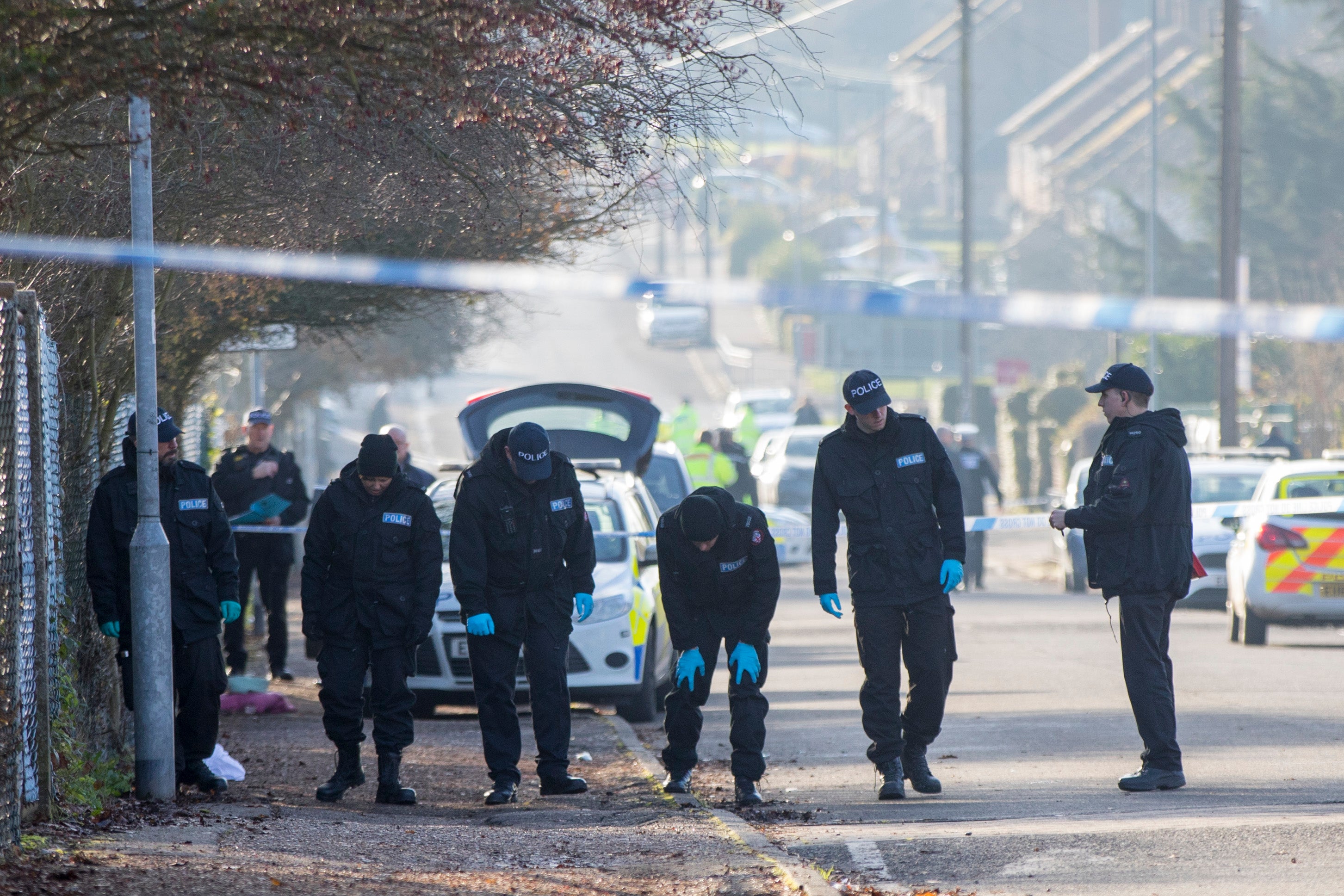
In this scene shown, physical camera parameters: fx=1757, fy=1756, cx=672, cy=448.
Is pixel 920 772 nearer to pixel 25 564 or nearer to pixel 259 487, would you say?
pixel 25 564

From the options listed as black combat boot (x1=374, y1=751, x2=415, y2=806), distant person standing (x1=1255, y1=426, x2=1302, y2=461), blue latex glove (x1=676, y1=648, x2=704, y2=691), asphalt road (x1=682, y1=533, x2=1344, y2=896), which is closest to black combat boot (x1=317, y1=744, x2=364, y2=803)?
black combat boot (x1=374, y1=751, x2=415, y2=806)

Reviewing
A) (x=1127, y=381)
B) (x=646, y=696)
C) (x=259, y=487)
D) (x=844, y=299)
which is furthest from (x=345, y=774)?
(x=259, y=487)

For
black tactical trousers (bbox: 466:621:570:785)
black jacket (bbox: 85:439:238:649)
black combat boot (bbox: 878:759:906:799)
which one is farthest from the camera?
black tactical trousers (bbox: 466:621:570:785)

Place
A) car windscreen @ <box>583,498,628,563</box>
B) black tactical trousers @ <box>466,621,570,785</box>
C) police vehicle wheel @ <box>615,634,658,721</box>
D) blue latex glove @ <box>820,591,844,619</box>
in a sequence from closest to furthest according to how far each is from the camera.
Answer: blue latex glove @ <box>820,591,844,619</box> < black tactical trousers @ <box>466,621,570,785</box> < police vehicle wheel @ <box>615,634,658,721</box> < car windscreen @ <box>583,498,628,563</box>

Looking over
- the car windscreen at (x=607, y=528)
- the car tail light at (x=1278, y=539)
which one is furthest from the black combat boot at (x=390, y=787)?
the car tail light at (x=1278, y=539)

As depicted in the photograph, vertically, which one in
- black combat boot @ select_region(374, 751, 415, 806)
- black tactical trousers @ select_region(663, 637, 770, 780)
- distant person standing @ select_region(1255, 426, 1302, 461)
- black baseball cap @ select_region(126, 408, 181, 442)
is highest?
distant person standing @ select_region(1255, 426, 1302, 461)

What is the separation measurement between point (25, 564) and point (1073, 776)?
473 cm

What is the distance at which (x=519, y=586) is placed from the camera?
26.8 feet

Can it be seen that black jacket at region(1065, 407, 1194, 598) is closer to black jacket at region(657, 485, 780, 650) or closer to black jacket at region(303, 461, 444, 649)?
black jacket at region(657, 485, 780, 650)

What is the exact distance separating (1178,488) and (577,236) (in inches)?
189

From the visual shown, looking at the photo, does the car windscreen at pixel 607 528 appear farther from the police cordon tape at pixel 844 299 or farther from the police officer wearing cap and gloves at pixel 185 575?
the police cordon tape at pixel 844 299

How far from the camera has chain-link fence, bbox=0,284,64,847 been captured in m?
6.13

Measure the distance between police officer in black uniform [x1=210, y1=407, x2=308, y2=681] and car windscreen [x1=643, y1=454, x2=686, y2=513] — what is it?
3.59 metres

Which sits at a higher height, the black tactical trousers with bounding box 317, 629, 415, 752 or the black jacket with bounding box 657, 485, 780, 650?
the black jacket with bounding box 657, 485, 780, 650
